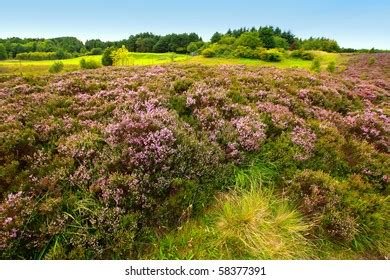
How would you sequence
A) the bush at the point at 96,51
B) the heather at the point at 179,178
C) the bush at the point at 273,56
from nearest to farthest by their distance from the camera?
the heather at the point at 179,178, the bush at the point at 273,56, the bush at the point at 96,51

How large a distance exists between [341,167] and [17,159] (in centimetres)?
628

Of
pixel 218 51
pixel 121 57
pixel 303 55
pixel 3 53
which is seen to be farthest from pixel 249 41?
Answer: pixel 3 53

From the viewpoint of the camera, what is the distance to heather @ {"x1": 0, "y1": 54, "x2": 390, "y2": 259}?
13.2ft

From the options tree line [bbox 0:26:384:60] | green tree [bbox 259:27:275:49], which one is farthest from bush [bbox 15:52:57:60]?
green tree [bbox 259:27:275:49]

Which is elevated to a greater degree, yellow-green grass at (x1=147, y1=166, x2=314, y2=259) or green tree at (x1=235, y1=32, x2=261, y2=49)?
green tree at (x1=235, y1=32, x2=261, y2=49)

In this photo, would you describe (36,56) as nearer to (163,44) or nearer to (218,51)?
(163,44)

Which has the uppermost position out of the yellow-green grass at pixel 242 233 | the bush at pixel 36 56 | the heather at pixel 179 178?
the heather at pixel 179 178

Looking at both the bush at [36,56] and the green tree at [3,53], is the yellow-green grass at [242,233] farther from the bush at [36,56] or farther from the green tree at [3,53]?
the green tree at [3,53]

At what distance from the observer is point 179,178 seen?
4.81 m

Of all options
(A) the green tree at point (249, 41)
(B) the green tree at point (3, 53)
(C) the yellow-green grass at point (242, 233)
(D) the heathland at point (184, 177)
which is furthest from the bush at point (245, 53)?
(B) the green tree at point (3, 53)

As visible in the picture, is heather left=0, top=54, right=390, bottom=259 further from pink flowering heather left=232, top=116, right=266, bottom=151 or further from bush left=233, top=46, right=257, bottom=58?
bush left=233, top=46, right=257, bottom=58

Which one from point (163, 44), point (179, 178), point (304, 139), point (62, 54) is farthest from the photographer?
point (163, 44)

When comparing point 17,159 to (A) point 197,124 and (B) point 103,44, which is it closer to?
(A) point 197,124

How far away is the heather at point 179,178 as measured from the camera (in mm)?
4031
